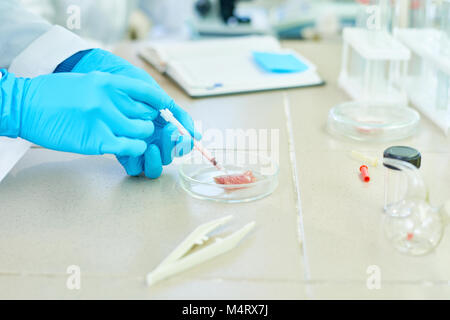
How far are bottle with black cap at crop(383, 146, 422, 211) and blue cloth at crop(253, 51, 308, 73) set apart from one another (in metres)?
0.81

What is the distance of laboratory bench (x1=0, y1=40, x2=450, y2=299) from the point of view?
2.90ft

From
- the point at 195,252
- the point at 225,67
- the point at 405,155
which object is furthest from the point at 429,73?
the point at 195,252

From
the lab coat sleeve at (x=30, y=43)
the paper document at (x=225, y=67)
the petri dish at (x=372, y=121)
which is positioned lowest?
the petri dish at (x=372, y=121)

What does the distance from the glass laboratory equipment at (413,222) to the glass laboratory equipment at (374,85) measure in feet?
1.81

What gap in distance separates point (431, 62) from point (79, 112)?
1087mm

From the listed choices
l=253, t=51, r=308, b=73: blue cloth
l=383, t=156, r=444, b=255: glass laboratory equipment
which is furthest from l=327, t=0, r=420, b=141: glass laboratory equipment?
l=383, t=156, r=444, b=255: glass laboratory equipment

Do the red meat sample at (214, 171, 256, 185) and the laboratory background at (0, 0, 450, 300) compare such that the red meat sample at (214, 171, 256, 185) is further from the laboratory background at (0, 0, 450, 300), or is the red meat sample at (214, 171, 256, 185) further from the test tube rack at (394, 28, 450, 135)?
the test tube rack at (394, 28, 450, 135)

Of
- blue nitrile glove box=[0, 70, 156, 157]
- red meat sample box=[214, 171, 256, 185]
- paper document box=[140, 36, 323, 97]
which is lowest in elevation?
red meat sample box=[214, 171, 256, 185]

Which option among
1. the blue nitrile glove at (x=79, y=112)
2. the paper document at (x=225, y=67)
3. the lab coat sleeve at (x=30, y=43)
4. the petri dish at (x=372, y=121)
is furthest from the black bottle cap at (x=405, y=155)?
the lab coat sleeve at (x=30, y=43)

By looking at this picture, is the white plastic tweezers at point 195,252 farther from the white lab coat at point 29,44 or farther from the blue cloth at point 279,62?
the blue cloth at point 279,62

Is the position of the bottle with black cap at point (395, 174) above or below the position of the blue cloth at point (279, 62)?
below

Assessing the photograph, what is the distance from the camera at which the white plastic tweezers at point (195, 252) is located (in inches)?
35.4

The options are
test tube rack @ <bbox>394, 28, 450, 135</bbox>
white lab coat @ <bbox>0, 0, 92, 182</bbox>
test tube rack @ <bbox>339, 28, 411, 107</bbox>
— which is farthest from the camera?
test tube rack @ <bbox>339, 28, 411, 107</bbox>
